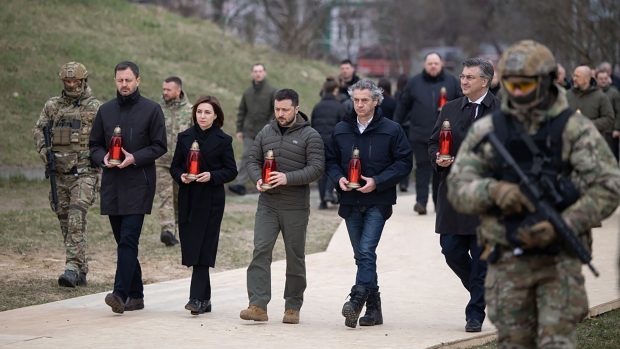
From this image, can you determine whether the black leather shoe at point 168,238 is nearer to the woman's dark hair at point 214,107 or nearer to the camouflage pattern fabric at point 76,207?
A: the camouflage pattern fabric at point 76,207

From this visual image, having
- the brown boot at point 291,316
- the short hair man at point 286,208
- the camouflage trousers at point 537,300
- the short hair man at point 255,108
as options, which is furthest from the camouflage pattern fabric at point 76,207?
the short hair man at point 255,108

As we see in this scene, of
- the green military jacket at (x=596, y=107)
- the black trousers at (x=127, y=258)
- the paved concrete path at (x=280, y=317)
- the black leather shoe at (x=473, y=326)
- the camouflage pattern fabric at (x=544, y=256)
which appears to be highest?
the green military jacket at (x=596, y=107)

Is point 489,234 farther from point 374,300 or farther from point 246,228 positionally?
point 246,228

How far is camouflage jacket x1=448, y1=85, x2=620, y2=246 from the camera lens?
20.0ft

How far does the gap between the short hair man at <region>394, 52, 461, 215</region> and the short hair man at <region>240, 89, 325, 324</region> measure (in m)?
7.09

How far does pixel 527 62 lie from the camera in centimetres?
619

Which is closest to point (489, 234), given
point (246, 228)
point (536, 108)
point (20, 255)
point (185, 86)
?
point (536, 108)

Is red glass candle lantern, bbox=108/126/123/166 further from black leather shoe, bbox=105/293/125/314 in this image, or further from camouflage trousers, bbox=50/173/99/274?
camouflage trousers, bbox=50/173/99/274

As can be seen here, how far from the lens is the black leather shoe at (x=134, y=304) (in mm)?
10305

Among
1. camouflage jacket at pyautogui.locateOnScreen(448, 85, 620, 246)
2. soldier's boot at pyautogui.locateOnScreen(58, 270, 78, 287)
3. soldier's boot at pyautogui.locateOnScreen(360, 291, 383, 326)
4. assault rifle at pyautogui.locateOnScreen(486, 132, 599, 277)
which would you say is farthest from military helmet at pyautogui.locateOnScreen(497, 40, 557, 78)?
soldier's boot at pyautogui.locateOnScreen(58, 270, 78, 287)

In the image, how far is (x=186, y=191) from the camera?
1022cm

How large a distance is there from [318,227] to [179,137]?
6.67 m

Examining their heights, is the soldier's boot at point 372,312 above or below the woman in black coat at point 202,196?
below

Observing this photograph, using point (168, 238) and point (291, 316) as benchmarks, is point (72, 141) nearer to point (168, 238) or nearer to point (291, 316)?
point (291, 316)
